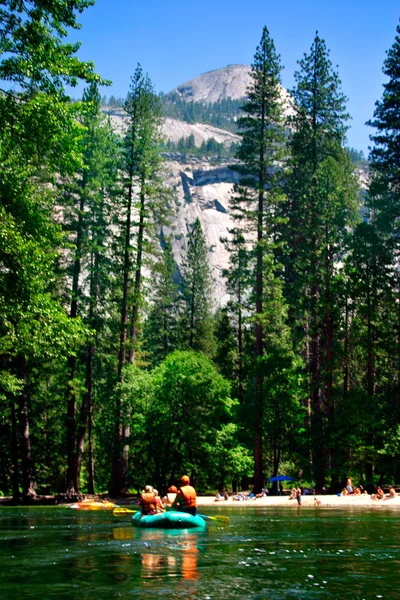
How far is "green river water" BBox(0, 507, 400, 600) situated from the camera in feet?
35.9

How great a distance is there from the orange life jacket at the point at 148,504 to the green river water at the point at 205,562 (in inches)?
39.9

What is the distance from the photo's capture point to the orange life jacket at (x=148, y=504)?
2244cm

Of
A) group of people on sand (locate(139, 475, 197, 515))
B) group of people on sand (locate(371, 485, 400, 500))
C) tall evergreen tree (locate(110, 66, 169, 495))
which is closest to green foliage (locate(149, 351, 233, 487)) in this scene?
tall evergreen tree (locate(110, 66, 169, 495))

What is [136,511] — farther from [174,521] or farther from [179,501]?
[174,521]

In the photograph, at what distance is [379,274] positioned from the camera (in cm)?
4412

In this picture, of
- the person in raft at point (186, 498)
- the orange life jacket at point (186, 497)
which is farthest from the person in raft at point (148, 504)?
the orange life jacket at point (186, 497)

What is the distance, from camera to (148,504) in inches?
886

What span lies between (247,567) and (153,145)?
36313 mm

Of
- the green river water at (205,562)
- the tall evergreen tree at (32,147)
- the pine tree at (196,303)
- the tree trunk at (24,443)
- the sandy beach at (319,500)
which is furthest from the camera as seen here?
the pine tree at (196,303)

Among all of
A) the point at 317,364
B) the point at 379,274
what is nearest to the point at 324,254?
the point at 379,274

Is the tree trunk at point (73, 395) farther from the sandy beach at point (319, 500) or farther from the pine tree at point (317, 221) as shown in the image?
the pine tree at point (317, 221)

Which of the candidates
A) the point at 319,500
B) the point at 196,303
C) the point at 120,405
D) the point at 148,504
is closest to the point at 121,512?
the point at 148,504

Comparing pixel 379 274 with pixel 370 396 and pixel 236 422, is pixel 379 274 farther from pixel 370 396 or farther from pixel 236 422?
pixel 236 422

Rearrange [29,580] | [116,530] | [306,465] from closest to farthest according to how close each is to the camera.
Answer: [29,580], [116,530], [306,465]
